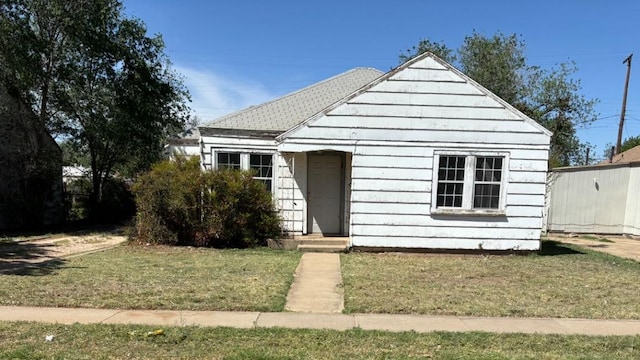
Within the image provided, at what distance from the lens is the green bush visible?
1096 cm

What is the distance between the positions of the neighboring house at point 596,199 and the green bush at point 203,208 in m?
13.6

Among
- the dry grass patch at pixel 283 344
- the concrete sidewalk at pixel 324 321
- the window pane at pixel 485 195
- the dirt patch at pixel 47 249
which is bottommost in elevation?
the dirt patch at pixel 47 249

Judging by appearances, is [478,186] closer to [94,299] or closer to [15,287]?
[94,299]

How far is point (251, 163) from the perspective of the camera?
12.0m

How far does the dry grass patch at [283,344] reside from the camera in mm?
4289

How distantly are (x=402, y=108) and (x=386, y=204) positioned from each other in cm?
245

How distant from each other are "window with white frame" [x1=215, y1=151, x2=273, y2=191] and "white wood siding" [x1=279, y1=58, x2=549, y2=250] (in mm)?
1436

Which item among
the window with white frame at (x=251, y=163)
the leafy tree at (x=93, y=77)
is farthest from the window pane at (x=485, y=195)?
the leafy tree at (x=93, y=77)

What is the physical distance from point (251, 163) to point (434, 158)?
4.95 metres

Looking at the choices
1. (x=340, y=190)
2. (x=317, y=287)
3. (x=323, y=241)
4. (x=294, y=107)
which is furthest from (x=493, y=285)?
(x=294, y=107)

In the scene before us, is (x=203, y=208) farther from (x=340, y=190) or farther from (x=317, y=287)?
(x=317, y=287)

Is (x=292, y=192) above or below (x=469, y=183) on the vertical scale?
below

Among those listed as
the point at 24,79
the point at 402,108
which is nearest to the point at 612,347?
the point at 402,108

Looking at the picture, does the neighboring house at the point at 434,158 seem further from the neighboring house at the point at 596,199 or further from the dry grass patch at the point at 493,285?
the neighboring house at the point at 596,199
